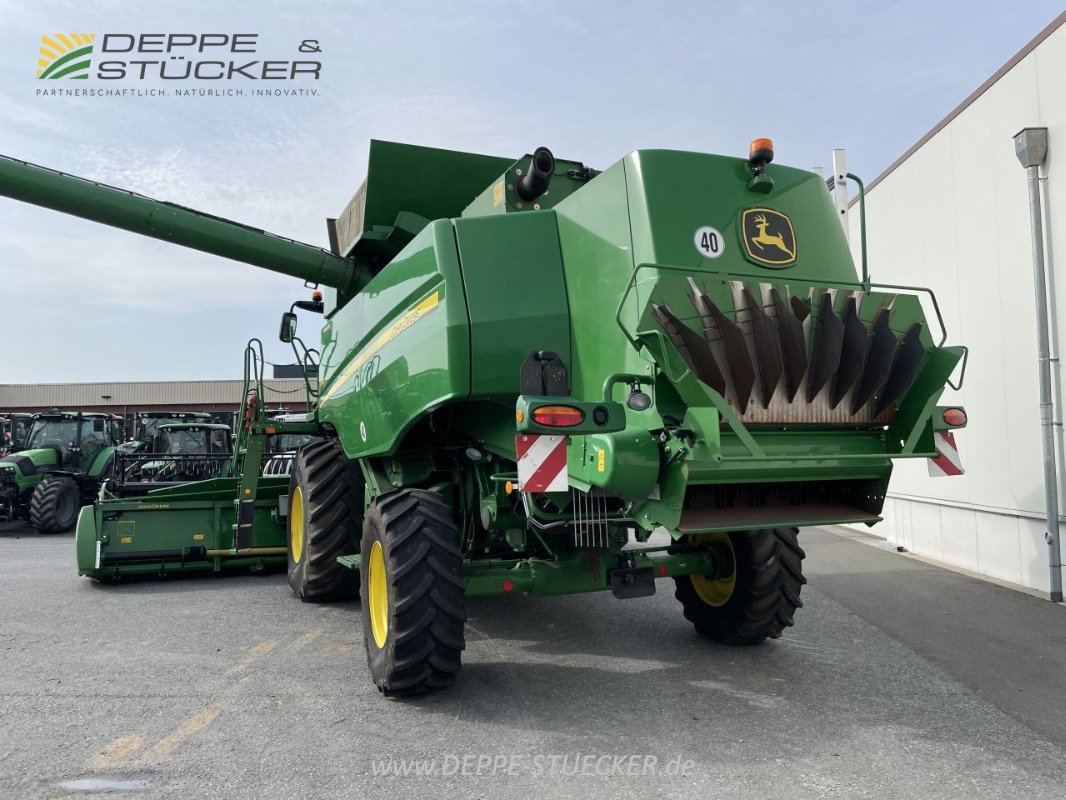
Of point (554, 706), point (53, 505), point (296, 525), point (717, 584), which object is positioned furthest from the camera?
point (53, 505)

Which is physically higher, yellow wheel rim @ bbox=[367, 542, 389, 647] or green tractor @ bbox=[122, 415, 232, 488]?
green tractor @ bbox=[122, 415, 232, 488]

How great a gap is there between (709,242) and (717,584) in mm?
2765

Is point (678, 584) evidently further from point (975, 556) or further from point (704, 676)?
point (975, 556)

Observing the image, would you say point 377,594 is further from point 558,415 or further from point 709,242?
point 709,242

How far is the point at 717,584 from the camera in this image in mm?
5621

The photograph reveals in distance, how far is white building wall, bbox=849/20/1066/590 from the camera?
6969 millimetres

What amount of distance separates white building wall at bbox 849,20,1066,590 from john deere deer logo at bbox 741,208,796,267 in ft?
13.3

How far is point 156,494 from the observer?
835cm

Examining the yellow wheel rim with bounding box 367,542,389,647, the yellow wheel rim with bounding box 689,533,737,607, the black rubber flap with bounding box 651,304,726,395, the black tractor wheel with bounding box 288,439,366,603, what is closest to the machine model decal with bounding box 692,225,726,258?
the black rubber flap with bounding box 651,304,726,395

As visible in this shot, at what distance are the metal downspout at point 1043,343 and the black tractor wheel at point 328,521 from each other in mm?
6041

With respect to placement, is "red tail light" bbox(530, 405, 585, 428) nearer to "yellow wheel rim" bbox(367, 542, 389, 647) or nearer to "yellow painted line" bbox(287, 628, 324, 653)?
"yellow wheel rim" bbox(367, 542, 389, 647)

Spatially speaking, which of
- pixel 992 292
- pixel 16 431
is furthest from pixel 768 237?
pixel 16 431

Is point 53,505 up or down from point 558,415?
down

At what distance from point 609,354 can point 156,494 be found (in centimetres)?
640
